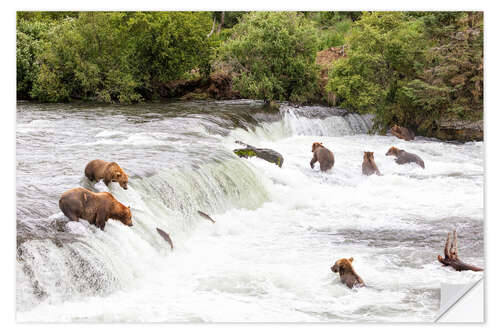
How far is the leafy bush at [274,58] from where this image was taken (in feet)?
53.4

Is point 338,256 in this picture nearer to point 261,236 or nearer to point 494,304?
point 261,236

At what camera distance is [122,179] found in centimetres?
740

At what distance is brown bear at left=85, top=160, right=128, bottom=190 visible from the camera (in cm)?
734

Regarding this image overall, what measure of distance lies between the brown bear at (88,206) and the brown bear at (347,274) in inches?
96.4

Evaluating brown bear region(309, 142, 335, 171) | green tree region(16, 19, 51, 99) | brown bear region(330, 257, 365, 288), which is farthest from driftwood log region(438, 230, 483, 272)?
green tree region(16, 19, 51, 99)

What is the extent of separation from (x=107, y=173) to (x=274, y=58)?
34.3ft

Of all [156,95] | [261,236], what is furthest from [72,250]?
[156,95]

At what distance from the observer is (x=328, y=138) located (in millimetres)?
Result: 16281

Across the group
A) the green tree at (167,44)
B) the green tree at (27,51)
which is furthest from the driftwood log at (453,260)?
the green tree at (167,44)

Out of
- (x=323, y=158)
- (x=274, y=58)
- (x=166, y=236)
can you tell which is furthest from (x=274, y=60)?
(x=166, y=236)

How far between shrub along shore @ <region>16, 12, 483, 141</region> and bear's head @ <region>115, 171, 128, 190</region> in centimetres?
221

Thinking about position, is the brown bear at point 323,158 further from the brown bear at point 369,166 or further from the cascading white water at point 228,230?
the brown bear at point 369,166

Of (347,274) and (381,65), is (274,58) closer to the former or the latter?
(381,65)

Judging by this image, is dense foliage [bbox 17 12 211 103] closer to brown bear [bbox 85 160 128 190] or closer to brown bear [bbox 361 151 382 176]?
brown bear [bbox 85 160 128 190]
